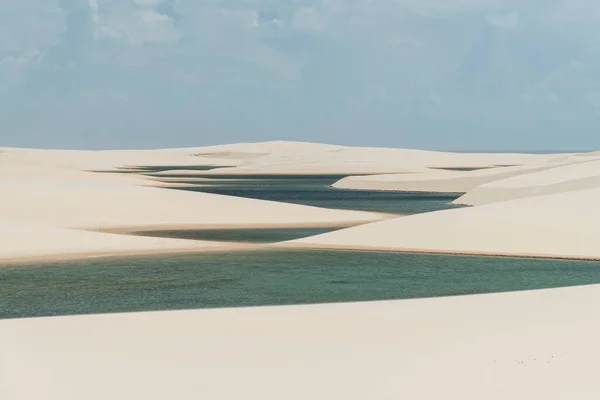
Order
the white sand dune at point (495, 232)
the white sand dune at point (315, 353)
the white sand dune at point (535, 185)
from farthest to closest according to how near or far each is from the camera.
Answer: the white sand dune at point (535, 185)
the white sand dune at point (495, 232)
the white sand dune at point (315, 353)

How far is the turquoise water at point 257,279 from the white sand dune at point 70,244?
226 cm

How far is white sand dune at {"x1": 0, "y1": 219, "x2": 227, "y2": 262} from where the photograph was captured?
27747 mm

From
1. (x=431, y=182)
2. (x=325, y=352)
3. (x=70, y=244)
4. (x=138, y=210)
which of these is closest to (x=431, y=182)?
(x=431, y=182)

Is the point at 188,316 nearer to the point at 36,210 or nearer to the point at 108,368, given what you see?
the point at 108,368

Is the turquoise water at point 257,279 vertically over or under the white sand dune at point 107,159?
under

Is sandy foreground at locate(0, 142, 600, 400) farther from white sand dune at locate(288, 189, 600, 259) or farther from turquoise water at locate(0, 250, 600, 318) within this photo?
white sand dune at locate(288, 189, 600, 259)

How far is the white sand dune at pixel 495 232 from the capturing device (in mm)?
28547

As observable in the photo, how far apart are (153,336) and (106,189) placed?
109 feet

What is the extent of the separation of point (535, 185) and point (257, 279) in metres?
32.3

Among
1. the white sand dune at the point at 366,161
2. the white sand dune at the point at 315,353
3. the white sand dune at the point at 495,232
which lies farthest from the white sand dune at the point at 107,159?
the white sand dune at the point at 315,353

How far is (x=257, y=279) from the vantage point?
71.4 feet

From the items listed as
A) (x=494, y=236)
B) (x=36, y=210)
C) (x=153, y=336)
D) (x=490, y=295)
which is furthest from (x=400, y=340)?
(x=36, y=210)

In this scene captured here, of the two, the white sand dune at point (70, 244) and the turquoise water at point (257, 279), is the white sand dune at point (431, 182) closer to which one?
the white sand dune at point (70, 244)

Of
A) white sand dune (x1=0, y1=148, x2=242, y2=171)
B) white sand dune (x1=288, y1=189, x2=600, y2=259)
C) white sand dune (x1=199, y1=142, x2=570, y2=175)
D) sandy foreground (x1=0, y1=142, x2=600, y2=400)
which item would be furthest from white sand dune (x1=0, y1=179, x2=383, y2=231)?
white sand dune (x1=0, y1=148, x2=242, y2=171)
